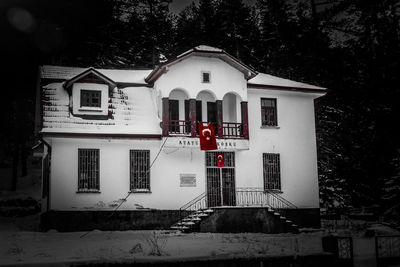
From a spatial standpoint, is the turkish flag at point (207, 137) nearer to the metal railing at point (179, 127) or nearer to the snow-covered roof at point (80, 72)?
the metal railing at point (179, 127)

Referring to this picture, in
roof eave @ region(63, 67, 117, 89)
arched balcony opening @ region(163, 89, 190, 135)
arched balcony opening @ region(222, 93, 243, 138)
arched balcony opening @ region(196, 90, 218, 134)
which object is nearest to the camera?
roof eave @ region(63, 67, 117, 89)

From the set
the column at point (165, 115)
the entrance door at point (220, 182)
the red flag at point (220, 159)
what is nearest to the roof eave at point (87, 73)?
the column at point (165, 115)

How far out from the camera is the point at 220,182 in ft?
92.7

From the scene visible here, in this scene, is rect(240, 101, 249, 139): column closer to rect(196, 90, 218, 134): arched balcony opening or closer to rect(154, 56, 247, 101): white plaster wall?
rect(154, 56, 247, 101): white plaster wall

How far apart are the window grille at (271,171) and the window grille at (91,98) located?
9495 millimetres

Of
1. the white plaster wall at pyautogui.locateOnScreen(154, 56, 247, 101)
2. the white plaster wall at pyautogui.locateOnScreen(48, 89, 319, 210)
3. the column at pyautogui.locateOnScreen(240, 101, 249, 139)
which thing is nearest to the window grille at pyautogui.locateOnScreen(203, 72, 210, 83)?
the white plaster wall at pyautogui.locateOnScreen(154, 56, 247, 101)

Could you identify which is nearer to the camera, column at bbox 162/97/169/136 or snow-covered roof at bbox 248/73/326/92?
column at bbox 162/97/169/136

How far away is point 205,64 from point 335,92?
1381 cm

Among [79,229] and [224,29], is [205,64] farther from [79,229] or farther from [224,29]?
[224,29]

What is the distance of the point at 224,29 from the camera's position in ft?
158

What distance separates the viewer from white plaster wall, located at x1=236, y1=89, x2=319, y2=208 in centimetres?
2877

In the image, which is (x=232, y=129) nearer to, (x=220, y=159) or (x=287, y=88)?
(x=220, y=159)

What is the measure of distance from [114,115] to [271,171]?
9.10 m

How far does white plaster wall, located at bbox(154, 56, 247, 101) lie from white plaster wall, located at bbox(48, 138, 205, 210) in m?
3.24
